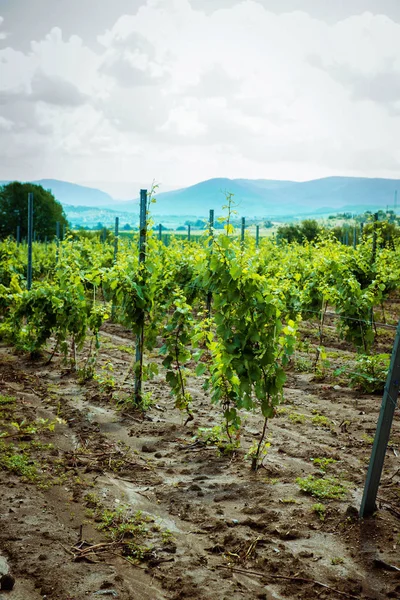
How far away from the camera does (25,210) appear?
5112 cm

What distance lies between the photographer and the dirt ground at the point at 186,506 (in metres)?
3.39

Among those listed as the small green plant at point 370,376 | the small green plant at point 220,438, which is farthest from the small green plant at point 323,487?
the small green plant at point 370,376

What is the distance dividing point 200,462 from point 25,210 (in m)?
49.7

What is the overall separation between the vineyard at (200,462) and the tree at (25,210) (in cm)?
4446

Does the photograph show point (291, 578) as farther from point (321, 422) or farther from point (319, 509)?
point (321, 422)

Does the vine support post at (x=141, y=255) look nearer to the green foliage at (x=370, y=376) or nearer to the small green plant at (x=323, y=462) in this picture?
the small green plant at (x=323, y=462)

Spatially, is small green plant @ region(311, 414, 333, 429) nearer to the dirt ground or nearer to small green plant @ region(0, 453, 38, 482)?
the dirt ground

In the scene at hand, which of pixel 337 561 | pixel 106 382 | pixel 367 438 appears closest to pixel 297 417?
pixel 367 438

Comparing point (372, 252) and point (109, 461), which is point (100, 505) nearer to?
point (109, 461)

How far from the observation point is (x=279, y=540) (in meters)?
3.83

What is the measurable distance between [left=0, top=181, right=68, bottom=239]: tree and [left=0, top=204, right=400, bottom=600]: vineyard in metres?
44.5

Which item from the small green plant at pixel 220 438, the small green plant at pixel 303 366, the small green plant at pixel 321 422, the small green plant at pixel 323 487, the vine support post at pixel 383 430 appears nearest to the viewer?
the vine support post at pixel 383 430

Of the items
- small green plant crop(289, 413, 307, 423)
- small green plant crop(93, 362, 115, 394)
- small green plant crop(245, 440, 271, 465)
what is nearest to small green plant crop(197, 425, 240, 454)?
small green plant crop(245, 440, 271, 465)

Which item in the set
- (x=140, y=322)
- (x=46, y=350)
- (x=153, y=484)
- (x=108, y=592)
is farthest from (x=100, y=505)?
(x=46, y=350)
